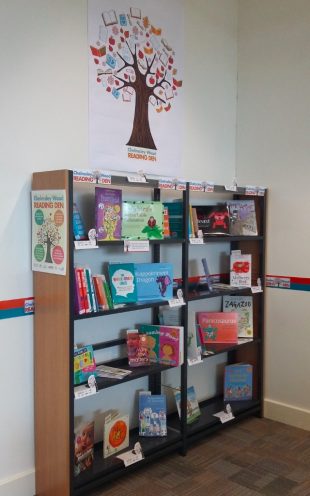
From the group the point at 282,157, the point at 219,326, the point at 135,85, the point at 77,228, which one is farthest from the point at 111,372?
the point at 282,157

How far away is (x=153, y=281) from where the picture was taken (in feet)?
9.91

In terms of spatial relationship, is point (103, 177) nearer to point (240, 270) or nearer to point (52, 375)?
point (52, 375)

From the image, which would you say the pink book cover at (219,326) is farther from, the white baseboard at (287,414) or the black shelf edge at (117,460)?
the black shelf edge at (117,460)

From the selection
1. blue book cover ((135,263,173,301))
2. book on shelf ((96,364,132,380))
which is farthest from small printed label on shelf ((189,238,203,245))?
book on shelf ((96,364,132,380))

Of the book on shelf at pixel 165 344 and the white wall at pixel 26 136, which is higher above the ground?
the white wall at pixel 26 136

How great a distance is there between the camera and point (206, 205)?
141 inches

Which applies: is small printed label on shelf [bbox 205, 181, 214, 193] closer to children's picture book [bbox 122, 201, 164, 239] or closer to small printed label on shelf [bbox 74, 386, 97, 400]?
children's picture book [bbox 122, 201, 164, 239]

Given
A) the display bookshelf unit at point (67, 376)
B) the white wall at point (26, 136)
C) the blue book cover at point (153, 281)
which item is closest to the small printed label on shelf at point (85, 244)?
the display bookshelf unit at point (67, 376)

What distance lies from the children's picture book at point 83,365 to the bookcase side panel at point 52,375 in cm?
12

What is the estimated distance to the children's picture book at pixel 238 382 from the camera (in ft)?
12.4

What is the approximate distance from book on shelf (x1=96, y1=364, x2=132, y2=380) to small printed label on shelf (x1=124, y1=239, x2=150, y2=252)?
2.35ft

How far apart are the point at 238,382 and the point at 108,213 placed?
190 centimetres

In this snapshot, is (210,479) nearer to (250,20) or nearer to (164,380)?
(164,380)

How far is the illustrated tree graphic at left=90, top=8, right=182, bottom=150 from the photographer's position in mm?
2996
